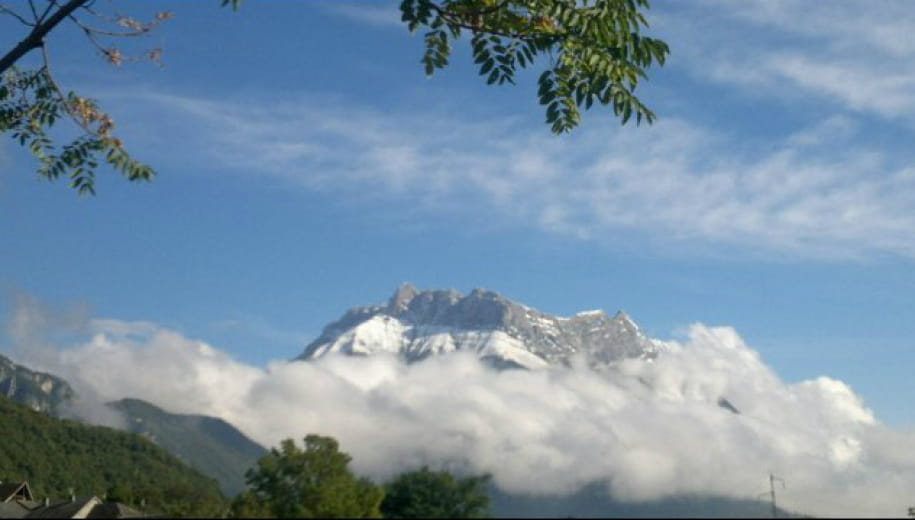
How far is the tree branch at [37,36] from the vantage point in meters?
15.1

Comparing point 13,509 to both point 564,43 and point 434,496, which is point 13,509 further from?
point 564,43

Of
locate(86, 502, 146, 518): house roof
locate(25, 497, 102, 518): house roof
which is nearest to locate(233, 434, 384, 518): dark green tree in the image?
locate(25, 497, 102, 518): house roof

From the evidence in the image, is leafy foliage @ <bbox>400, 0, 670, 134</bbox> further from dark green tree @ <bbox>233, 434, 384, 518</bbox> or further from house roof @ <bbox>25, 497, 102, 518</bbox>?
house roof @ <bbox>25, 497, 102, 518</bbox>

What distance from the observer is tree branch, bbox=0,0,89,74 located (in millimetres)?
15133

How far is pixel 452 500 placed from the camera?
1730 inches

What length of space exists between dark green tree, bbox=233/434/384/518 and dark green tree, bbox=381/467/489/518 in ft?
5.53

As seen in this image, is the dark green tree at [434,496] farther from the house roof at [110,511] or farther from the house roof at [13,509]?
the house roof at [13,509]

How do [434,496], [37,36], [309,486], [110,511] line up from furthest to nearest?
[110,511], [434,496], [309,486], [37,36]

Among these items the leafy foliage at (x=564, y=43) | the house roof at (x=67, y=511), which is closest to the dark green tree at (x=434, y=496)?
the leafy foliage at (x=564, y=43)

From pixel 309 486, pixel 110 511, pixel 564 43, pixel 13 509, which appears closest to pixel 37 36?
pixel 564 43

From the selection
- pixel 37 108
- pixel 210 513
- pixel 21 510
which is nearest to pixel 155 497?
pixel 21 510

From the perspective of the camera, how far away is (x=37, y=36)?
51.1 ft

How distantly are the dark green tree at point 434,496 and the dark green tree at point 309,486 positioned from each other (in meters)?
1.68

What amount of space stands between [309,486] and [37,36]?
1112 inches
